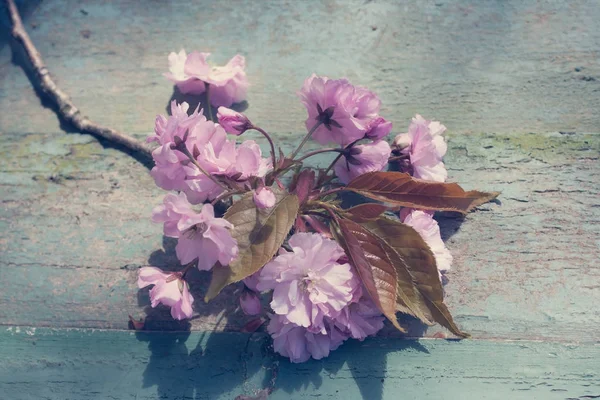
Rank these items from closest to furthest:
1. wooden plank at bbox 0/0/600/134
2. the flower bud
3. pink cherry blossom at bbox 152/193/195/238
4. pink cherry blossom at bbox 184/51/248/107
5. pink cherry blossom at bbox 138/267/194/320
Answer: pink cherry blossom at bbox 152/193/195/238, pink cherry blossom at bbox 138/267/194/320, the flower bud, pink cherry blossom at bbox 184/51/248/107, wooden plank at bbox 0/0/600/134

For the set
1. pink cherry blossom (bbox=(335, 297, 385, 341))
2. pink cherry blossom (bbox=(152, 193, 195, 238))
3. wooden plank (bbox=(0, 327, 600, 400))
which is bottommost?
wooden plank (bbox=(0, 327, 600, 400))

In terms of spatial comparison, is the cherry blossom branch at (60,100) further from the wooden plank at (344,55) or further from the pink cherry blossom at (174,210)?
the pink cherry blossom at (174,210)

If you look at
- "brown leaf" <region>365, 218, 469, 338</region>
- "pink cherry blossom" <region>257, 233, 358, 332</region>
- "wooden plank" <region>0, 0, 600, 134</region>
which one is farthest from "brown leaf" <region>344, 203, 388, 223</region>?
"wooden plank" <region>0, 0, 600, 134</region>

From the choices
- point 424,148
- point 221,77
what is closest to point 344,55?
point 221,77

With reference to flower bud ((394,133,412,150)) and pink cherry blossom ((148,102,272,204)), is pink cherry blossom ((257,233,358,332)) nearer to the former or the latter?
pink cherry blossom ((148,102,272,204))

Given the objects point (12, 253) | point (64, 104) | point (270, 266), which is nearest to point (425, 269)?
point (270, 266)

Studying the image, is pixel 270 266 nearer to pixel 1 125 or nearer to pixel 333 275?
pixel 333 275
